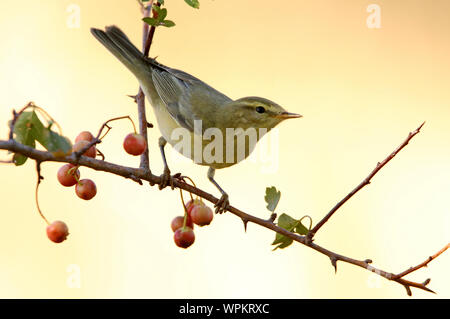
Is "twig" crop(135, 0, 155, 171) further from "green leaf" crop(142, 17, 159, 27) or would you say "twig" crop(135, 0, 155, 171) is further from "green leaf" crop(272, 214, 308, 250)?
"green leaf" crop(272, 214, 308, 250)

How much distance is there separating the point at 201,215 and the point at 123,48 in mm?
1241

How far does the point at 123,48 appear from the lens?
3150 millimetres

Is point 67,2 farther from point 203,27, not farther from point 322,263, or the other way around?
point 322,263

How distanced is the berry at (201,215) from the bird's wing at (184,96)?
703 mm

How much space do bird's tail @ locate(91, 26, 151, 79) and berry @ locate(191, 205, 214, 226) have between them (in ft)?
3.55

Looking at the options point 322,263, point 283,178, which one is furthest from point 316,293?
point 283,178

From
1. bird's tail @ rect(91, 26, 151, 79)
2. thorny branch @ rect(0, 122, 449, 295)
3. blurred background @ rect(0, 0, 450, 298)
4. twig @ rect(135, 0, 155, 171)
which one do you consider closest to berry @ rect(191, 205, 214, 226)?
thorny branch @ rect(0, 122, 449, 295)

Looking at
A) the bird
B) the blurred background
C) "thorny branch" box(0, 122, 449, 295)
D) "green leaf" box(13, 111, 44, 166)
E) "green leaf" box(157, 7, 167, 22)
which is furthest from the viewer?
the blurred background

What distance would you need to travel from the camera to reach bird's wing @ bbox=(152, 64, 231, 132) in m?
3.11

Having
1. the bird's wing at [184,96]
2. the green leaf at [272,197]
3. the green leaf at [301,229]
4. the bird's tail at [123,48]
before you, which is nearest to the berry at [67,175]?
the green leaf at [272,197]

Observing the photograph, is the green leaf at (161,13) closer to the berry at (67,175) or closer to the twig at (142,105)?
the twig at (142,105)

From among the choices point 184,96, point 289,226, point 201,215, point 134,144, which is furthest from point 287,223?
point 184,96

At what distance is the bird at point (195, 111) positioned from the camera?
290 cm

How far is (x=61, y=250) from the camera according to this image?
4.30m
